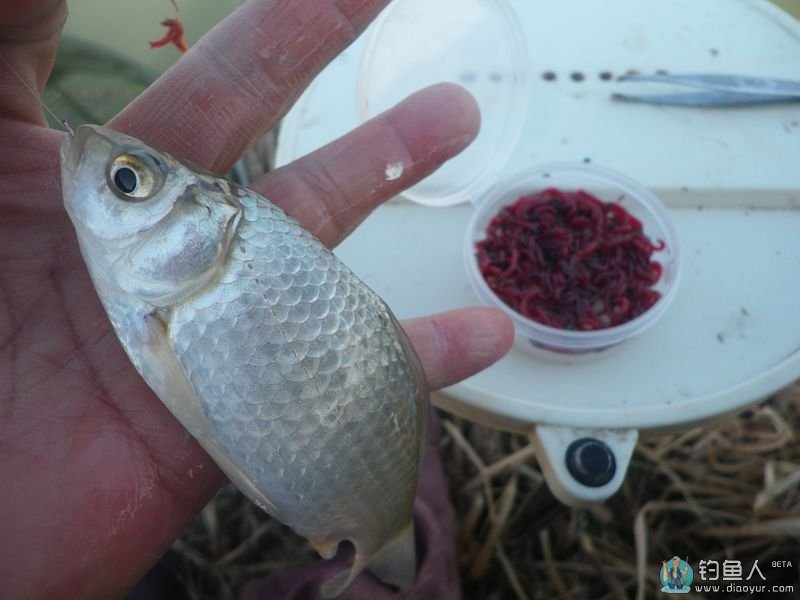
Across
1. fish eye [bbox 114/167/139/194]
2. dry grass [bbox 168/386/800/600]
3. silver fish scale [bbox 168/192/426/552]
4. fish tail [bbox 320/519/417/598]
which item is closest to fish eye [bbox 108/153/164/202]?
fish eye [bbox 114/167/139/194]

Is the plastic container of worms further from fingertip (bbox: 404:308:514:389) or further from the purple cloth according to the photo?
the purple cloth

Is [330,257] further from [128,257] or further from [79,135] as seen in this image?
[79,135]

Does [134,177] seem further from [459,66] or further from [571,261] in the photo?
[459,66]

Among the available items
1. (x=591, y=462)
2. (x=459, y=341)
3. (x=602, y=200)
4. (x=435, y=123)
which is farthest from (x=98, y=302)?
(x=602, y=200)

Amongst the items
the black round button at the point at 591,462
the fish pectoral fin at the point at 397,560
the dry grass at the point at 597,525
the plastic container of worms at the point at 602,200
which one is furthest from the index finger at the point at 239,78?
the dry grass at the point at 597,525

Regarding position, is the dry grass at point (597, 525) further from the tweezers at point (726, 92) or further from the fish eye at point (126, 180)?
the fish eye at point (126, 180)
